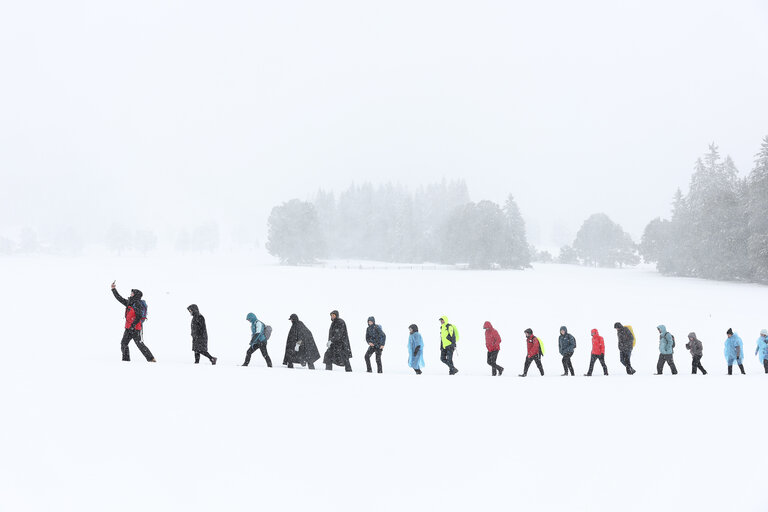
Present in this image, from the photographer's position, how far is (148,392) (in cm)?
1109

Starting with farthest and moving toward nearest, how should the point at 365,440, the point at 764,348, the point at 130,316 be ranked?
the point at 764,348 < the point at 130,316 < the point at 365,440

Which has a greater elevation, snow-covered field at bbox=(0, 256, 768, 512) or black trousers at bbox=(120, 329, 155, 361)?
black trousers at bbox=(120, 329, 155, 361)

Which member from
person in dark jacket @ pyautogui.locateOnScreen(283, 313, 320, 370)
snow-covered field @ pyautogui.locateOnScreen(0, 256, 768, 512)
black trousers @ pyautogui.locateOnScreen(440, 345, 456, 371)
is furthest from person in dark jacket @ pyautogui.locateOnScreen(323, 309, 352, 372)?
black trousers @ pyautogui.locateOnScreen(440, 345, 456, 371)

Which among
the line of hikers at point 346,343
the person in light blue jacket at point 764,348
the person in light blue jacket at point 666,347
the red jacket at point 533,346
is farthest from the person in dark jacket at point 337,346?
the person in light blue jacket at point 764,348

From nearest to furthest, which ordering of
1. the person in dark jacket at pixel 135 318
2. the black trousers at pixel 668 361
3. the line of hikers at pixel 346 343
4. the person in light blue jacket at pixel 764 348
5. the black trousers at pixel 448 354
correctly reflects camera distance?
the person in dark jacket at pixel 135 318 < the line of hikers at pixel 346 343 < the black trousers at pixel 448 354 < the black trousers at pixel 668 361 < the person in light blue jacket at pixel 764 348

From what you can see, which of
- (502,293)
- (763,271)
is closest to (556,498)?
(502,293)

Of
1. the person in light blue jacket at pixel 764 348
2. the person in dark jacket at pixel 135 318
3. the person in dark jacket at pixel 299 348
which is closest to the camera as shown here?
the person in dark jacket at pixel 135 318

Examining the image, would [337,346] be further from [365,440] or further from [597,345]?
[597,345]

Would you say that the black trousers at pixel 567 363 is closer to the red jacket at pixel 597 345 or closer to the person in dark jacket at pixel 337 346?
the red jacket at pixel 597 345

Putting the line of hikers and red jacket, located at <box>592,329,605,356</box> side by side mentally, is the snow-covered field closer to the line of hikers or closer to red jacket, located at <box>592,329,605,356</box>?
the line of hikers

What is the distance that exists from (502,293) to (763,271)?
25597mm

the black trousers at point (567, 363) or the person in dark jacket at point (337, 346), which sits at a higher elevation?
the person in dark jacket at point (337, 346)

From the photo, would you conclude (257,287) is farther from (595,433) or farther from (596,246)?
(596,246)

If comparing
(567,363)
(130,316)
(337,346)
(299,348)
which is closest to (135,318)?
(130,316)
